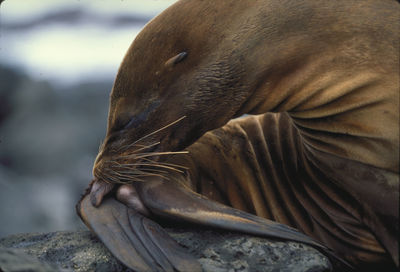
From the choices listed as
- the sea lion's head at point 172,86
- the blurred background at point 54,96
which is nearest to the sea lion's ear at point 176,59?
the sea lion's head at point 172,86

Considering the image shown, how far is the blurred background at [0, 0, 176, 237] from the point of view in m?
4.23

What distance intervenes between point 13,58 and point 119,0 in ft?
3.90

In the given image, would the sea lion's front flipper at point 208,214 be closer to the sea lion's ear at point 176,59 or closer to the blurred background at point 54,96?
the sea lion's ear at point 176,59

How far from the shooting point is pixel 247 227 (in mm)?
1803

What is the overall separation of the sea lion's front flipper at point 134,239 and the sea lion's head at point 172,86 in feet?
0.66

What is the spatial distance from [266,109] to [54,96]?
3144 millimetres

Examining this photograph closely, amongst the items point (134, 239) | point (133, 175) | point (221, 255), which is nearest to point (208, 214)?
point (221, 255)

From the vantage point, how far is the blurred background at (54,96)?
423 cm

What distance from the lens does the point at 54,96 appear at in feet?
15.7

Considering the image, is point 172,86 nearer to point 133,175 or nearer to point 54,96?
point 133,175

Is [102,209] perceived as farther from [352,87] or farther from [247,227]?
[352,87]

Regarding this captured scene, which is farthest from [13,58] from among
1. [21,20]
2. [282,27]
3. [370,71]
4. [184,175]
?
[370,71]

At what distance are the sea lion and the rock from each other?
0.05 metres

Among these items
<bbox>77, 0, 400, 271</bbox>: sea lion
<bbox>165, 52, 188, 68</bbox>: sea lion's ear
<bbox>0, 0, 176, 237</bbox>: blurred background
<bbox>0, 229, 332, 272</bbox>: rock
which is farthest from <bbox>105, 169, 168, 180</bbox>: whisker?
<bbox>0, 0, 176, 237</bbox>: blurred background
